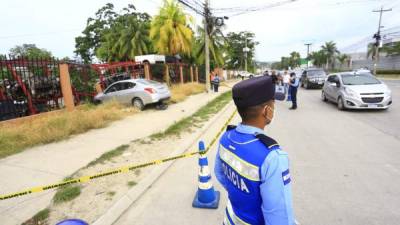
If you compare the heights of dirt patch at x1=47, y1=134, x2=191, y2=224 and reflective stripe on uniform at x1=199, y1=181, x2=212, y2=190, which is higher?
reflective stripe on uniform at x1=199, y1=181, x2=212, y2=190

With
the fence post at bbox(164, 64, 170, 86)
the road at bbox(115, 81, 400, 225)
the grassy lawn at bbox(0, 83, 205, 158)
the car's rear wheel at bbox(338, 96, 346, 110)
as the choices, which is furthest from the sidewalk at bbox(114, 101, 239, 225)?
the fence post at bbox(164, 64, 170, 86)

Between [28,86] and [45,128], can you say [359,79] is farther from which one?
[28,86]

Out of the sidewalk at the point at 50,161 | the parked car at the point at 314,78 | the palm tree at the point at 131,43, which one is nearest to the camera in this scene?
the sidewalk at the point at 50,161

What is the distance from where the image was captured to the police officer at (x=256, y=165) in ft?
4.46

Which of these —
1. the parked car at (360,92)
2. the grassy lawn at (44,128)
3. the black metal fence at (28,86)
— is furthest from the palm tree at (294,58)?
the grassy lawn at (44,128)

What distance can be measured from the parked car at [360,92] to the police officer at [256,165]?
9.84 meters

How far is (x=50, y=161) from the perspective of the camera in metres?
5.49

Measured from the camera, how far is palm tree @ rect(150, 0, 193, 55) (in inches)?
872

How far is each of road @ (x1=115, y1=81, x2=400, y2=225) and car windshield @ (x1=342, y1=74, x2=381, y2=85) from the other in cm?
387

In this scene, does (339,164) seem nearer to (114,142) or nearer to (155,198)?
(155,198)

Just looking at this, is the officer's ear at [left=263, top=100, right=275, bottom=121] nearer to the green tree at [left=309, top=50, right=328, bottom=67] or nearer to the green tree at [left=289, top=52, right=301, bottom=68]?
the green tree at [left=309, top=50, right=328, bottom=67]

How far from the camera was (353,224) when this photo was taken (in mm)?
3100

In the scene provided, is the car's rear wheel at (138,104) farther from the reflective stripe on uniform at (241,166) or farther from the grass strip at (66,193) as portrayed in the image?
the reflective stripe on uniform at (241,166)

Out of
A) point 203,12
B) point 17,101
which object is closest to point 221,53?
point 203,12
